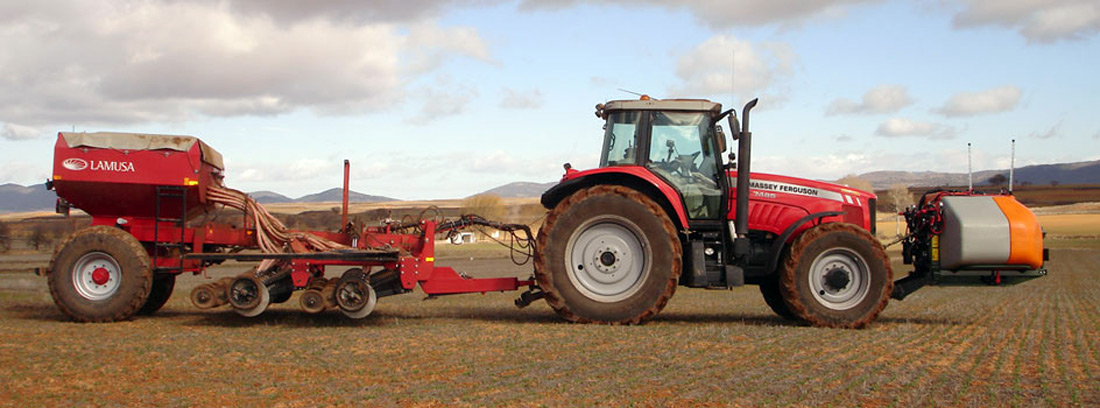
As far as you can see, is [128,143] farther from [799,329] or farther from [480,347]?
[799,329]

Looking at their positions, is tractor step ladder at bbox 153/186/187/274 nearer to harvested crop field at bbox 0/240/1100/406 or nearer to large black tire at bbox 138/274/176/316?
harvested crop field at bbox 0/240/1100/406

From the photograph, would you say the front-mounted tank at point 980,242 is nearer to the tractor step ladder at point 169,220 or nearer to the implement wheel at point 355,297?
the implement wheel at point 355,297

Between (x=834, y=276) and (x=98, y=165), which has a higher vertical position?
(x=98, y=165)

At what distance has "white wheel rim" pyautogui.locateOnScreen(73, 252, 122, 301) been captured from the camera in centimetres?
1119

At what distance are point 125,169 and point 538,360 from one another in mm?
6281

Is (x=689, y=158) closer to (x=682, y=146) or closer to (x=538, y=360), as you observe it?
(x=682, y=146)

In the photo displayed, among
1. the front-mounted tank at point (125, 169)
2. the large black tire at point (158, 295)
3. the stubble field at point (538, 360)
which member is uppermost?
the front-mounted tank at point (125, 169)

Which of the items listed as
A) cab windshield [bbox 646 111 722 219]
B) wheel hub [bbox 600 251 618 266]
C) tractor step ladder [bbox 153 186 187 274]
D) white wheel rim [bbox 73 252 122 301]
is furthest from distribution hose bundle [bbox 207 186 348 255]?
cab windshield [bbox 646 111 722 219]

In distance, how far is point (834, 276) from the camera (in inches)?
408

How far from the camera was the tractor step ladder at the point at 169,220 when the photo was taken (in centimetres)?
1125

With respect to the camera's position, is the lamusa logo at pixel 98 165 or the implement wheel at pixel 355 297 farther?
the lamusa logo at pixel 98 165

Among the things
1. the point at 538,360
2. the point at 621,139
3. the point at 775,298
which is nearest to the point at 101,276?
the point at 538,360

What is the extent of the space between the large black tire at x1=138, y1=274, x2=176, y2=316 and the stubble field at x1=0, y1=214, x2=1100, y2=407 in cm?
30

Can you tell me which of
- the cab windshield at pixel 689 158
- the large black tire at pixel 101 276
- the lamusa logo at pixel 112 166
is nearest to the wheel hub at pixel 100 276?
the large black tire at pixel 101 276
